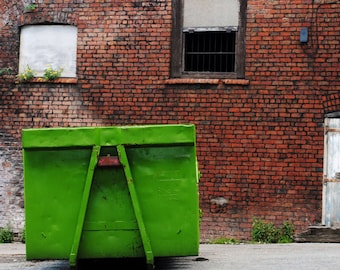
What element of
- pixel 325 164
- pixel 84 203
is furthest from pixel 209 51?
pixel 84 203

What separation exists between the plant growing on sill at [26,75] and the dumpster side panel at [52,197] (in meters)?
5.34

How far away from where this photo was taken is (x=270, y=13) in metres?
10.5

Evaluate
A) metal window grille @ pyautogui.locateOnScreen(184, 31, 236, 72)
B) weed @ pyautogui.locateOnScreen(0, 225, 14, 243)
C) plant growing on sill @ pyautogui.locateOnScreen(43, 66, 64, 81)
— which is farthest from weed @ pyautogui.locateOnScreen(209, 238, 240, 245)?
plant growing on sill @ pyautogui.locateOnScreen(43, 66, 64, 81)

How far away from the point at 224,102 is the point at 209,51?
101cm

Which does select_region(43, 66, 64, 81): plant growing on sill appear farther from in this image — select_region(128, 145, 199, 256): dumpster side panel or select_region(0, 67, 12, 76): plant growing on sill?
select_region(128, 145, 199, 256): dumpster side panel

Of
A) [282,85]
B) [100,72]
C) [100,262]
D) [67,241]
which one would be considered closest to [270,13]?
[282,85]

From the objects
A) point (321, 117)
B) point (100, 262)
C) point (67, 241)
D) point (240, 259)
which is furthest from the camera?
point (321, 117)

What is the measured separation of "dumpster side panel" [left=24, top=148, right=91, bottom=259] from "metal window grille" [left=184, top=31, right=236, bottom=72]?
512cm

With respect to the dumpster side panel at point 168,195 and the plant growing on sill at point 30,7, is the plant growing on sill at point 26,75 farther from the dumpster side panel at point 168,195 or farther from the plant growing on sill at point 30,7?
the dumpster side panel at point 168,195

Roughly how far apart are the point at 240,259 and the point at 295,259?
0.72 metres

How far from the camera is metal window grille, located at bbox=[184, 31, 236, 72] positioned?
10.7 metres

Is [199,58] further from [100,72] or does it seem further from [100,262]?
[100,262]

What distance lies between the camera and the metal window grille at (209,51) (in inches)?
422

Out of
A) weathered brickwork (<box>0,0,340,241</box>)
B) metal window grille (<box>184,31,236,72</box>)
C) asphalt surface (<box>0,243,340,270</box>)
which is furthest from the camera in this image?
metal window grille (<box>184,31,236,72</box>)
